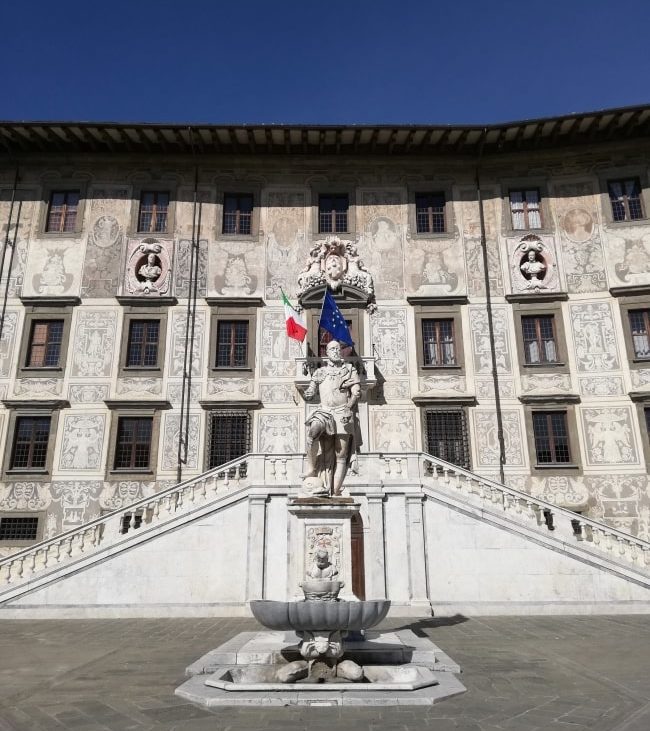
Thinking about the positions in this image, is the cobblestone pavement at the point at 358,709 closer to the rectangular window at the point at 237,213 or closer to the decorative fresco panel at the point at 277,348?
the decorative fresco panel at the point at 277,348

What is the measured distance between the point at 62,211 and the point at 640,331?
22093mm

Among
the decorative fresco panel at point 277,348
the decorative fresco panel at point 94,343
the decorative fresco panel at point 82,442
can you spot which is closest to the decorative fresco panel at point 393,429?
the decorative fresco panel at point 277,348

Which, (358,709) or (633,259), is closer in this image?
(358,709)

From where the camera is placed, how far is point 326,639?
7219 mm

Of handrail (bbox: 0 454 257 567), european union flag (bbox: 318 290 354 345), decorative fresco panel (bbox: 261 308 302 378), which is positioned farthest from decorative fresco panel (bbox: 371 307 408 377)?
handrail (bbox: 0 454 257 567)

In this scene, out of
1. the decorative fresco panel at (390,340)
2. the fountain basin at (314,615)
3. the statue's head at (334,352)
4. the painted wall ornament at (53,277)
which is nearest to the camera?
the fountain basin at (314,615)

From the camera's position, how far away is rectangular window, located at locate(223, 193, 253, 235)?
75.5ft

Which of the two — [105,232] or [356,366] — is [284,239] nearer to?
A: [356,366]

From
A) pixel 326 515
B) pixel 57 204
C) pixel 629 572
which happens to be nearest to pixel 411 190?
pixel 57 204

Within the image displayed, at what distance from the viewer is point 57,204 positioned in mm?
23047

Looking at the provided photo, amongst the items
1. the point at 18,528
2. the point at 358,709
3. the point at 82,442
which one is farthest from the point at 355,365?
the point at 358,709

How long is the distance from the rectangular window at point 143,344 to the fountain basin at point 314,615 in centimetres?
1528

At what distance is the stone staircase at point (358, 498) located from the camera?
15438mm

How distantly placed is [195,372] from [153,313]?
2.80m
